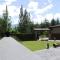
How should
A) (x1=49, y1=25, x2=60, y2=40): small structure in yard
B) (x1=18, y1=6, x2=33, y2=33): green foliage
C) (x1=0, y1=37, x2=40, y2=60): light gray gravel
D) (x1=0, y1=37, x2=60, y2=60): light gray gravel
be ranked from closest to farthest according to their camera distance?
(x1=0, y1=37, x2=40, y2=60): light gray gravel → (x1=0, y1=37, x2=60, y2=60): light gray gravel → (x1=49, y1=25, x2=60, y2=40): small structure in yard → (x1=18, y1=6, x2=33, y2=33): green foliage

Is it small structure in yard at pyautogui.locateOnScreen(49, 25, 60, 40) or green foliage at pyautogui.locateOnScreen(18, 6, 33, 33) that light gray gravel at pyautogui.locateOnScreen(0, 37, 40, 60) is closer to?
small structure in yard at pyautogui.locateOnScreen(49, 25, 60, 40)

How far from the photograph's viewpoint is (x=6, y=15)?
68.4 m

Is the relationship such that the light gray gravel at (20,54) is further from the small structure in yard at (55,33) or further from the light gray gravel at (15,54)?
the small structure in yard at (55,33)

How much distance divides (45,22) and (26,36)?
49109 millimetres

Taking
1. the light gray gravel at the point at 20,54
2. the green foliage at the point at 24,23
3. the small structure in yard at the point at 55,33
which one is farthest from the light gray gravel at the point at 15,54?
the green foliage at the point at 24,23

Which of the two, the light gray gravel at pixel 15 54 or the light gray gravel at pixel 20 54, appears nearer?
the light gray gravel at pixel 15 54

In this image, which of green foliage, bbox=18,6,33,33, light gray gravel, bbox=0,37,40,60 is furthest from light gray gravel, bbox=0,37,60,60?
green foliage, bbox=18,6,33,33

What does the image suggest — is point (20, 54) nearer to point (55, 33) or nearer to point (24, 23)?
point (55, 33)

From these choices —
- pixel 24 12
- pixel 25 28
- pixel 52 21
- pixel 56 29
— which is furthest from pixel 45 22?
pixel 56 29

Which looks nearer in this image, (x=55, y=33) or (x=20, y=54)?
(x=20, y=54)

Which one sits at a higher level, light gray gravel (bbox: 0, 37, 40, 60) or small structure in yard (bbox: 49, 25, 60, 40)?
light gray gravel (bbox: 0, 37, 40, 60)

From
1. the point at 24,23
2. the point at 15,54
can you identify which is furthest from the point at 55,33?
the point at 15,54

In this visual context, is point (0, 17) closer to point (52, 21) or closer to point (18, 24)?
point (18, 24)

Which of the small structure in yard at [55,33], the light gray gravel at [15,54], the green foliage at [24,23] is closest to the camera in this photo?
the light gray gravel at [15,54]
